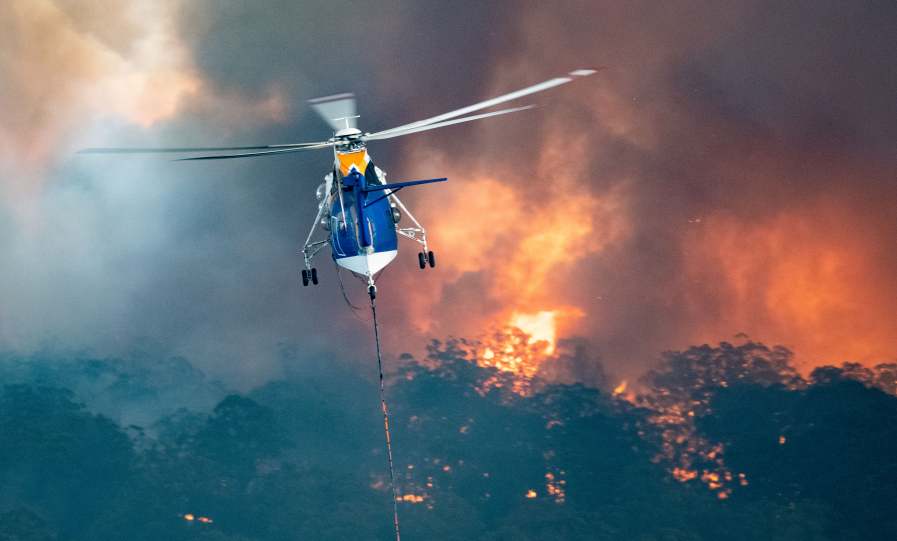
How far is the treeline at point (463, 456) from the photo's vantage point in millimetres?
124812

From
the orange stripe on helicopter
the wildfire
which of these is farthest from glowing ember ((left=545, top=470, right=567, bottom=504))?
the orange stripe on helicopter

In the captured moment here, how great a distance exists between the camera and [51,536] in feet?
531

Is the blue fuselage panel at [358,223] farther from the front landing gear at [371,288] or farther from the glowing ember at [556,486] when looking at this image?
the glowing ember at [556,486]

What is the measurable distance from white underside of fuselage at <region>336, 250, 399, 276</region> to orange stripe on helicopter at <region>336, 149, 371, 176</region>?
16.7 feet

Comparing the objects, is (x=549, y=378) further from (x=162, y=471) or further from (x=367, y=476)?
(x=162, y=471)

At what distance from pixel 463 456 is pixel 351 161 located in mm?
109144

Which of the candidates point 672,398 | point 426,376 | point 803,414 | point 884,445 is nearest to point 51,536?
point 426,376

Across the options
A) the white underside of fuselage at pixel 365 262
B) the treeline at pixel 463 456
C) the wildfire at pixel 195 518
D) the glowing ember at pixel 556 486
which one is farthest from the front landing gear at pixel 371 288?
the wildfire at pixel 195 518

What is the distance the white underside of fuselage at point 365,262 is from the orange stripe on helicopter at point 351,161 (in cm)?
508

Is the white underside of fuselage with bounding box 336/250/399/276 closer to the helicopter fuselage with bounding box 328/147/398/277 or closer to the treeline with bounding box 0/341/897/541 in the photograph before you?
the helicopter fuselage with bounding box 328/147/398/277

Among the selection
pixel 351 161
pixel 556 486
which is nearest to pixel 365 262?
pixel 351 161

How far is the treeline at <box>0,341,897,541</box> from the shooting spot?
409 feet

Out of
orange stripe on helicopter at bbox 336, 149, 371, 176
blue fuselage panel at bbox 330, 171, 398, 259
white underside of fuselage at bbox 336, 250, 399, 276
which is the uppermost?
orange stripe on helicopter at bbox 336, 149, 371, 176

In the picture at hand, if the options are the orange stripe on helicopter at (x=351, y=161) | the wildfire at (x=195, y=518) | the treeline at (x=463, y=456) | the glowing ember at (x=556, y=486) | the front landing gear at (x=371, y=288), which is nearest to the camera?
the front landing gear at (x=371, y=288)
